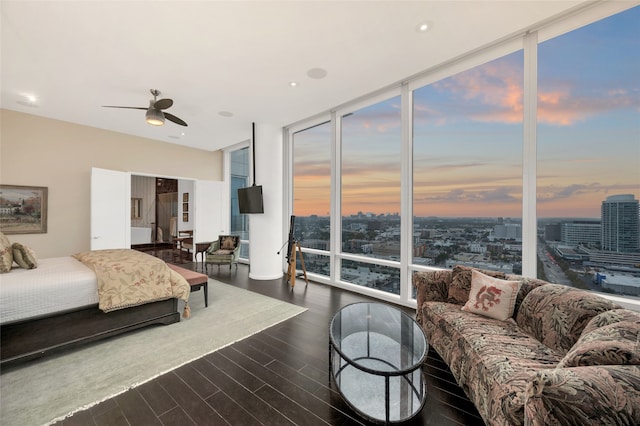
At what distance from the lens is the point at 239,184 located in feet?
24.7

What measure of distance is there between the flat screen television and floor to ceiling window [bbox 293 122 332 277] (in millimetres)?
795

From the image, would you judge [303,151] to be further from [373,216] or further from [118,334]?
[118,334]

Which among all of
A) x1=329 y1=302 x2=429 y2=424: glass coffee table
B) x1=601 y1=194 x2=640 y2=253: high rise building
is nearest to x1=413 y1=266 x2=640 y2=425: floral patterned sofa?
x1=329 y1=302 x2=429 y2=424: glass coffee table

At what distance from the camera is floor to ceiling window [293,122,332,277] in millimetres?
5020

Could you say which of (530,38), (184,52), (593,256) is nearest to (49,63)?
(184,52)

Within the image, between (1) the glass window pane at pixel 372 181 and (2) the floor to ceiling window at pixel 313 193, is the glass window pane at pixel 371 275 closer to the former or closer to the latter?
(1) the glass window pane at pixel 372 181

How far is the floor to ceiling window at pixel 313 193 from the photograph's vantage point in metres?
5.02

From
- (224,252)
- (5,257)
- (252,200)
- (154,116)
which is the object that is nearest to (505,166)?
(252,200)

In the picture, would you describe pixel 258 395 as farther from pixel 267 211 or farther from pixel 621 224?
pixel 267 211

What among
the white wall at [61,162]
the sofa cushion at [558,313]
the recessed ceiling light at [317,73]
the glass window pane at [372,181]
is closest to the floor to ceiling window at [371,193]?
the glass window pane at [372,181]

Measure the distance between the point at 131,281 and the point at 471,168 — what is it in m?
4.38

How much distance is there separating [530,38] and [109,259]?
549cm

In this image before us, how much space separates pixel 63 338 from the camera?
240cm

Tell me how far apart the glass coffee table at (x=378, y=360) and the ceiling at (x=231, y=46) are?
2907mm
